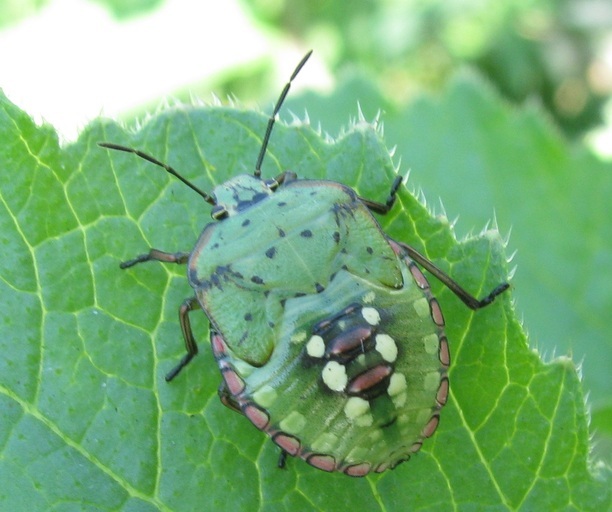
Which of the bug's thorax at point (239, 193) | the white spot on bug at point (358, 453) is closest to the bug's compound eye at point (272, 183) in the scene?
the bug's thorax at point (239, 193)

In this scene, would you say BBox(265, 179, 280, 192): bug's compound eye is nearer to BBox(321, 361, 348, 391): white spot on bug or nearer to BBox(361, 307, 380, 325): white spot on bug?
BBox(361, 307, 380, 325): white spot on bug

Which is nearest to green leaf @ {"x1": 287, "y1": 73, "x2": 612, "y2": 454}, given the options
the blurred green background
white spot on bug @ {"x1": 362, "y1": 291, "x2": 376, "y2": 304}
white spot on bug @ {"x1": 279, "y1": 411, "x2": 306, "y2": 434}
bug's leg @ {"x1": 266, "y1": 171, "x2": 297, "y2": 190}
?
the blurred green background

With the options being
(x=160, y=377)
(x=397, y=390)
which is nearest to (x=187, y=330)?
(x=160, y=377)

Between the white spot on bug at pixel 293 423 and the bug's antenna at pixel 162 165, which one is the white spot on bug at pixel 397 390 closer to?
the white spot on bug at pixel 293 423

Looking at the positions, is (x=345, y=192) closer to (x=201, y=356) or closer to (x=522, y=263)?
(x=201, y=356)

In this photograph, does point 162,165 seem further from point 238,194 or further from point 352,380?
point 352,380

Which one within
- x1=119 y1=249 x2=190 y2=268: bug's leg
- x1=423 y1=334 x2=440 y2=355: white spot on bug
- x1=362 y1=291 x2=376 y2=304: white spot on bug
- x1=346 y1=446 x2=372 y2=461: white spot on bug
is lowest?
x1=346 y1=446 x2=372 y2=461: white spot on bug
